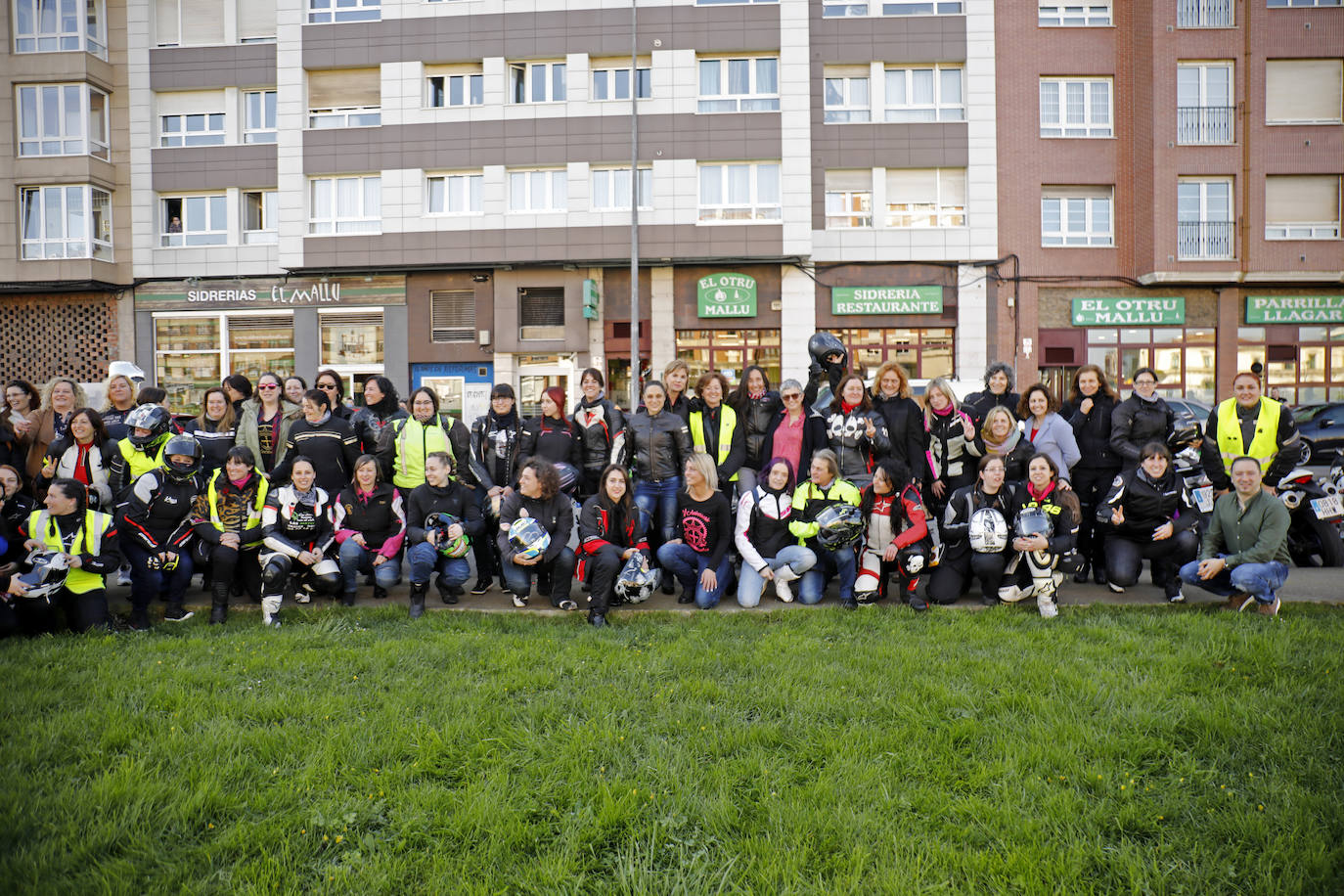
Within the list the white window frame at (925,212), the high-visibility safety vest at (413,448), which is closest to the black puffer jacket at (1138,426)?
the high-visibility safety vest at (413,448)

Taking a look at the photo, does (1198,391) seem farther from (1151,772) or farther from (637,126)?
(1151,772)

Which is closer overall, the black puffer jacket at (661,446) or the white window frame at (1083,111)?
the black puffer jacket at (661,446)

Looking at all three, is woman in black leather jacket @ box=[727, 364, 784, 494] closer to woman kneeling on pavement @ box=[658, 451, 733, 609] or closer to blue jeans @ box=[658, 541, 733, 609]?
woman kneeling on pavement @ box=[658, 451, 733, 609]

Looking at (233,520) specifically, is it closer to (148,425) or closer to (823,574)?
(148,425)

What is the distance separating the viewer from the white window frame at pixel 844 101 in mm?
21547

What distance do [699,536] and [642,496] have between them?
2.56 ft

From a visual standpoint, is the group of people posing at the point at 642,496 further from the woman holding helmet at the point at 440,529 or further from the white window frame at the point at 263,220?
the white window frame at the point at 263,220

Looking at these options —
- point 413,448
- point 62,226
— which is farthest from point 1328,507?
point 62,226

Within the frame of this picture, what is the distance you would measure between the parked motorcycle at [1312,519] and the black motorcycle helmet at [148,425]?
10887 millimetres

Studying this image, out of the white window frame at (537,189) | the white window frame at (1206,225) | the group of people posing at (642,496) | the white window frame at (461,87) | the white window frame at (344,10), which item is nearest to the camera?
the group of people posing at (642,496)

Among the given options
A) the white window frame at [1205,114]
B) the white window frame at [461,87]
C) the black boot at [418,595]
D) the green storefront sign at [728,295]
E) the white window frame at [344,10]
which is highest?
the white window frame at [344,10]

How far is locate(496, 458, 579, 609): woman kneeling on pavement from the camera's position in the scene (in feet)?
21.9

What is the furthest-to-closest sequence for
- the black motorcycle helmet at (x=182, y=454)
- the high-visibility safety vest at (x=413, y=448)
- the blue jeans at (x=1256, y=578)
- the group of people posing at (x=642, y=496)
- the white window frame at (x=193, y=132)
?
the white window frame at (x=193, y=132) → the high-visibility safety vest at (x=413, y=448) → the black motorcycle helmet at (x=182, y=454) → the group of people posing at (x=642, y=496) → the blue jeans at (x=1256, y=578)

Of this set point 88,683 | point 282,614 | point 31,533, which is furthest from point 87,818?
point 31,533
